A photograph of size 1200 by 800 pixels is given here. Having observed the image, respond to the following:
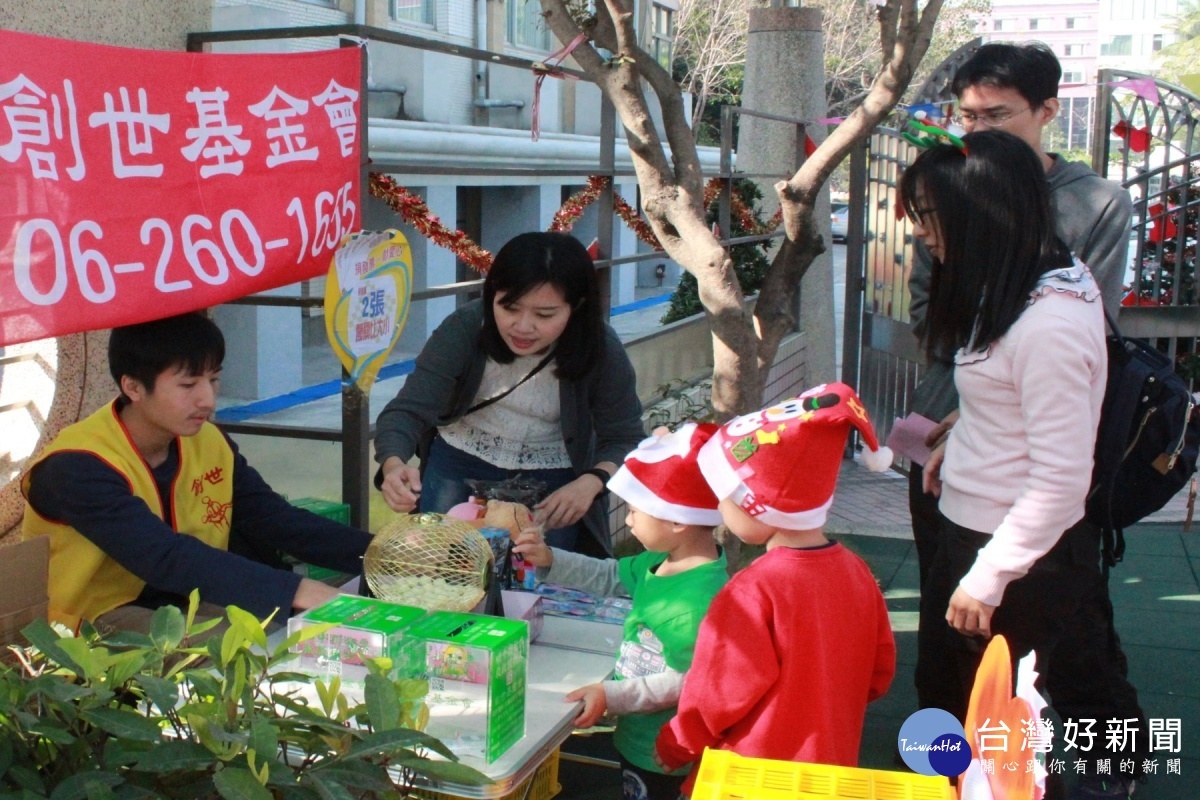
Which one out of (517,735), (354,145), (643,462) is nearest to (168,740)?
(517,735)

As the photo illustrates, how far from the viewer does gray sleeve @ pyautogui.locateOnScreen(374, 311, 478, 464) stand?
2.99m

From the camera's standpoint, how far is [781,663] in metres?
2.04

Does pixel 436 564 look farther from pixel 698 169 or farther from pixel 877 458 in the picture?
pixel 698 169

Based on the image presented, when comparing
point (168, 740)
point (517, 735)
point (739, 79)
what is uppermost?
point (739, 79)

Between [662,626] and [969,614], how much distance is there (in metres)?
→ 0.58

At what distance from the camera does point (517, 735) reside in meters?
1.96

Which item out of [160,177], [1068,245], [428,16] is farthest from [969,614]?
[428,16]

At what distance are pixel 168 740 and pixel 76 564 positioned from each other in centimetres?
106

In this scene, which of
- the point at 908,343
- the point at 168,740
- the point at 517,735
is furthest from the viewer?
the point at 908,343

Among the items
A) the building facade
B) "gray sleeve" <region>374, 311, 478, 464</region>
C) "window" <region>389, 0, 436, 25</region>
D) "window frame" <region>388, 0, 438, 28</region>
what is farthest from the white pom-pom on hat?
"window" <region>389, 0, 436, 25</region>

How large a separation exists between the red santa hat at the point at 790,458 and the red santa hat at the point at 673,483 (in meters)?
0.15

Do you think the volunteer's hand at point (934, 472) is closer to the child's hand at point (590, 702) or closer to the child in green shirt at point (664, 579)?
the child in green shirt at point (664, 579)

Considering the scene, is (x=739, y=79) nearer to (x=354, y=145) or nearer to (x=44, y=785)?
(x=354, y=145)

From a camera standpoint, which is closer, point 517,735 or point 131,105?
point 517,735
